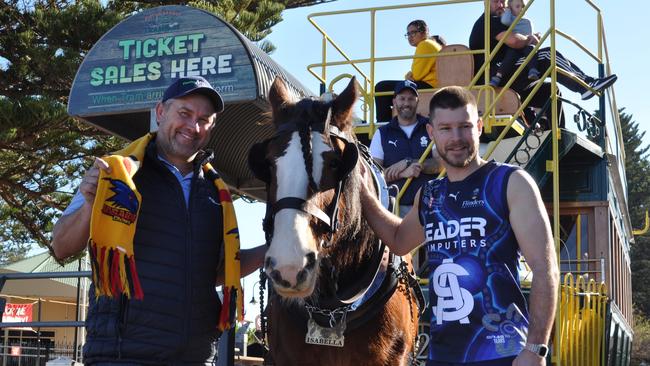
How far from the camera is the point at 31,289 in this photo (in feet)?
84.3

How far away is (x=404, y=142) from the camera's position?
7.60m

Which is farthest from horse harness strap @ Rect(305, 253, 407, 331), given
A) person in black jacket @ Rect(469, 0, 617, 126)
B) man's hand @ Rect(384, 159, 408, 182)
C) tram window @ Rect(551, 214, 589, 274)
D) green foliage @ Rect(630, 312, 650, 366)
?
green foliage @ Rect(630, 312, 650, 366)

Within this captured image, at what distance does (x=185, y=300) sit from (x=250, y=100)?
3.46m

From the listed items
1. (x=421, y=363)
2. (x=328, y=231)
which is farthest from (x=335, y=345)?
(x=421, y=363)

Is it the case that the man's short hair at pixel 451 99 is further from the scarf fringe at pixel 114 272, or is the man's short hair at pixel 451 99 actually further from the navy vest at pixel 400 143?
the navy vest at pixel 400 143

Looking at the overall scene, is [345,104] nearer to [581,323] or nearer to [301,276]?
[301,276]

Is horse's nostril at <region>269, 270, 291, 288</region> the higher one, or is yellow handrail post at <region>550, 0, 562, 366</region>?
yellow handrail post at <region>550, 0, 562, 366</region>

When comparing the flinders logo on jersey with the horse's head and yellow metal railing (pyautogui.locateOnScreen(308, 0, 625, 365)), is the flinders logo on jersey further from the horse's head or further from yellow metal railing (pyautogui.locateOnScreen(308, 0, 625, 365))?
yellow metal railing (pyautogui.locateOnScreen(308, 0, 625, 365))

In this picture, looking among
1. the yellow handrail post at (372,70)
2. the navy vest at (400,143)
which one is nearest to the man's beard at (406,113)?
the navy vest at (400,143)

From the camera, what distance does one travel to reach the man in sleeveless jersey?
3160 mm

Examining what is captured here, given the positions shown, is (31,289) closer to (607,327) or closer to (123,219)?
(607,327)

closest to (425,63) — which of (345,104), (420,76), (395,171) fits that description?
(420,76)

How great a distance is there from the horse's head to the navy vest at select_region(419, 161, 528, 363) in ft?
1.84

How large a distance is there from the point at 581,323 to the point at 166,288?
5.54m
